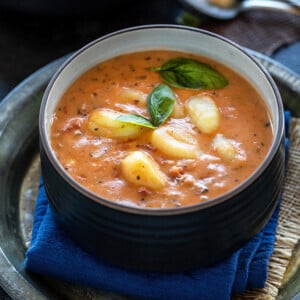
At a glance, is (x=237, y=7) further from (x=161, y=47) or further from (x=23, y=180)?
(x=23, y=180)

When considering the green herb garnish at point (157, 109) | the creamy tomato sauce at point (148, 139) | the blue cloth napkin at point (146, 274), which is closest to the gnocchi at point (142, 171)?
the creamy tomato sauce at point (148, 139)

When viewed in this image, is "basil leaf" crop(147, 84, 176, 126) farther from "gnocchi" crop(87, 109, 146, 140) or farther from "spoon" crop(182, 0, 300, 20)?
"spoon" crop(182, 0, 300, 20)

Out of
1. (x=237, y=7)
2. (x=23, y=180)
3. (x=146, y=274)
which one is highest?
(x=237, y=7)

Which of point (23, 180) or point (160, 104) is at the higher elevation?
point (160, 104)

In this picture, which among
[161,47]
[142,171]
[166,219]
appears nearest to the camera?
[166,219]

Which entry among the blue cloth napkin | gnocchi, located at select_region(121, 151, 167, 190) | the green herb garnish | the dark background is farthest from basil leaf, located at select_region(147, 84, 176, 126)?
the dark background

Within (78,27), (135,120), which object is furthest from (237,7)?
(135,120)
